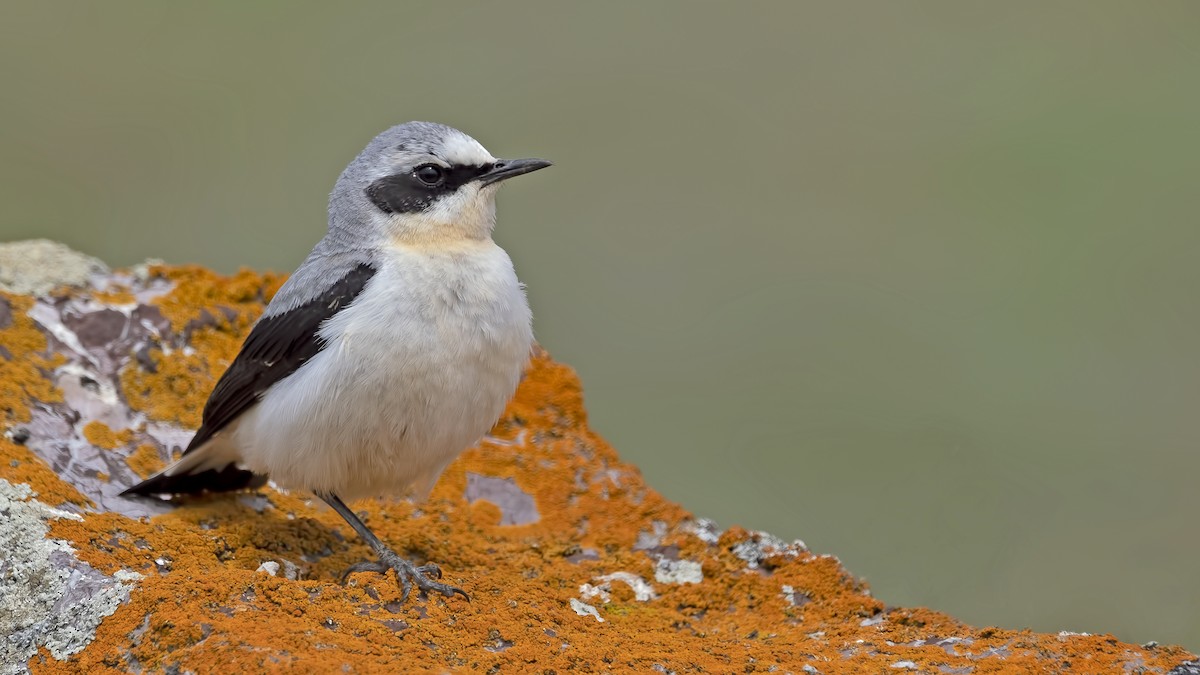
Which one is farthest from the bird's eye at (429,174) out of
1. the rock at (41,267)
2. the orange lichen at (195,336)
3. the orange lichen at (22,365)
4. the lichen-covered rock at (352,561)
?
the rock at (41,267)

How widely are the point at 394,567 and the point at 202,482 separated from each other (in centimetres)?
142

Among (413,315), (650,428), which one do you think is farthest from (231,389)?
(650,428)

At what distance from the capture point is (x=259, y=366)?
579 centimetres

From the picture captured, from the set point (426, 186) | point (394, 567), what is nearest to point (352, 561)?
point (394, 567)

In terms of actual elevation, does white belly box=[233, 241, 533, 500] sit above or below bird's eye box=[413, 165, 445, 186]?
below

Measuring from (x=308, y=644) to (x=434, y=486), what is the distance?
243 cm

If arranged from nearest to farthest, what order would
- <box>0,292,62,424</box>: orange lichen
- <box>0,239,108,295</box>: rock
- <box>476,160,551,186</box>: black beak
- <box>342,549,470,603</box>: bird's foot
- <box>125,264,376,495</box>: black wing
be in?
<box>342,549,470,603</box>: bird's foot → <box>125,264,376,495</box>: black wing → <box>0,292,62,424</box>: orange lichen → <box>476,160,551,186</box>: black beak → <box>0,239,108,295</box>: rock

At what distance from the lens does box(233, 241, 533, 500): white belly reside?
17.7 feet

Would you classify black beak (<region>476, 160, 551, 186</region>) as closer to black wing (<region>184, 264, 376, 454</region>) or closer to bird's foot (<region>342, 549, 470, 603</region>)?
black wing (<region>184, 264, 376, 454</region>)

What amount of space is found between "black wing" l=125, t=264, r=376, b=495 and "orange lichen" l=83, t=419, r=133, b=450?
447mm

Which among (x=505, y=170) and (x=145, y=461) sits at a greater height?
(x=505, y=170)

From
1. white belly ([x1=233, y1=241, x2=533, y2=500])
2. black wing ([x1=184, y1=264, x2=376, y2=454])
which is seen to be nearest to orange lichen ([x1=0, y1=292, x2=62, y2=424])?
black wing ([x1=184, y1=264, x2=376, y2=454])

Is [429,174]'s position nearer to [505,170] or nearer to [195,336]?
[505,170]

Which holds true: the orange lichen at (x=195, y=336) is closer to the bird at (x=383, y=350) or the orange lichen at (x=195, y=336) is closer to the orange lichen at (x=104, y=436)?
the orange lichen at (x=104, y=436)
